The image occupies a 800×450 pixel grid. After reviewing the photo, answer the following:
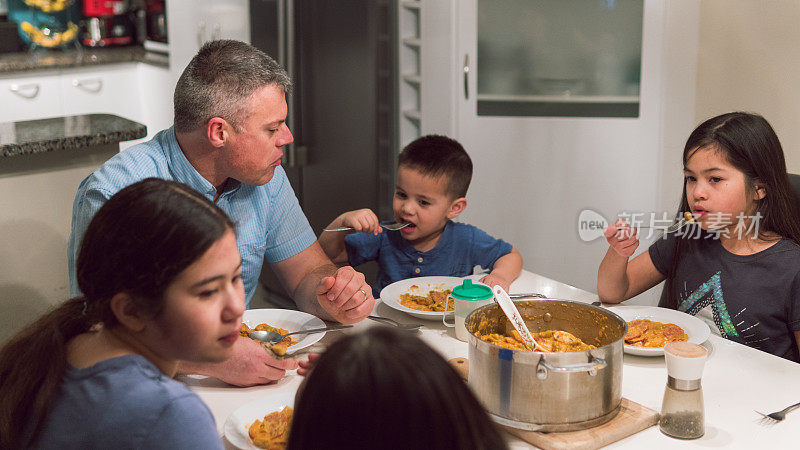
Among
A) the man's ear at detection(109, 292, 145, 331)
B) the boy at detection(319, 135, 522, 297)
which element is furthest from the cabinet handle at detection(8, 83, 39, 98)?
the man's ear at detection(109, 292, 145, 331)

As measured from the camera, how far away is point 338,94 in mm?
3387

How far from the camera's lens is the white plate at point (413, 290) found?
5.61ft

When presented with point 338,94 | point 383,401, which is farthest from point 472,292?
point 338,94

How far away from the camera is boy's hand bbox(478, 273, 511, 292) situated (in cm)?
182

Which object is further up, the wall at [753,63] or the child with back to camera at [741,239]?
the wall at [753,63]

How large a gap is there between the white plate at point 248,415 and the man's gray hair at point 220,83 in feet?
2.06

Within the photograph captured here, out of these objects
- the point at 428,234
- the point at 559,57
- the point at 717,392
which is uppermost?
the point at 559,57

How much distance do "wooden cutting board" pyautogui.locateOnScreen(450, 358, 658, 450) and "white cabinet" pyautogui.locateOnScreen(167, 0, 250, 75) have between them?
2.75m

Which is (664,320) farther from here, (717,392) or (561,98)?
(561,98)

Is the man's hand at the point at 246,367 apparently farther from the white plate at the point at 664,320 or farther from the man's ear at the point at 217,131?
the white plate at the point at 664,320

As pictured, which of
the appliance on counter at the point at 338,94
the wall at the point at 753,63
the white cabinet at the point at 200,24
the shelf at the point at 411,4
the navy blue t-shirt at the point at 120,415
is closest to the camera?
the navy blue t-shirt at the point at 120,415

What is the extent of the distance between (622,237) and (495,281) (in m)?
0.29

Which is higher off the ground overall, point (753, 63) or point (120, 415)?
point (753, 63)

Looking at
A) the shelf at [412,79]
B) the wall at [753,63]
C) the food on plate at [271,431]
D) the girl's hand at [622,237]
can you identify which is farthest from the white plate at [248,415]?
the shelf at [412,79]
